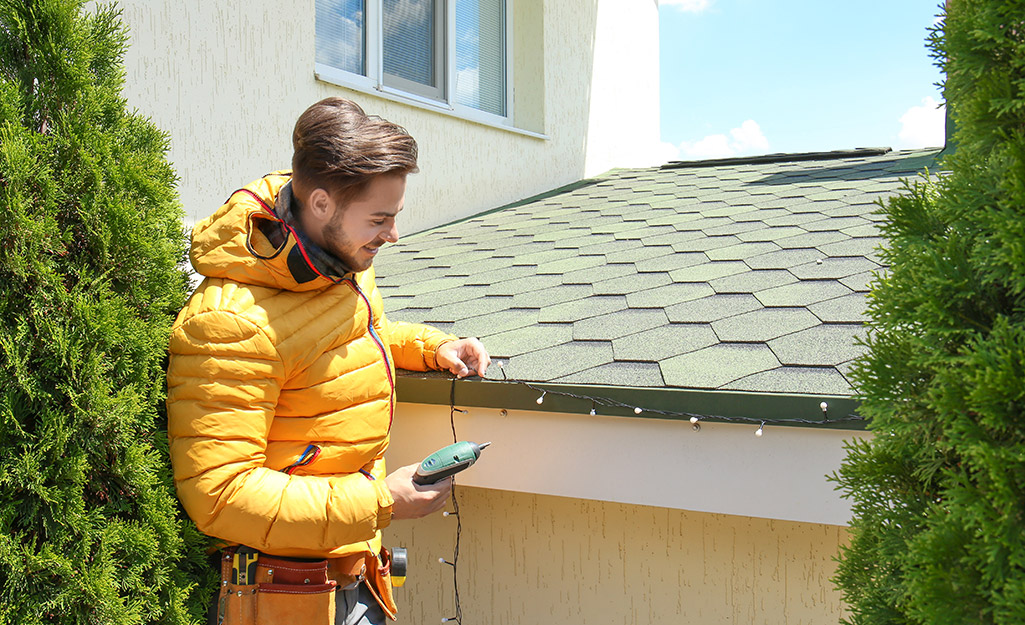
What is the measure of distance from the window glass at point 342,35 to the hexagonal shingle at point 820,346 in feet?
11.7

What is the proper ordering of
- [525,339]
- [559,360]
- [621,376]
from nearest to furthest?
[621,376], [559,360], [525,339]

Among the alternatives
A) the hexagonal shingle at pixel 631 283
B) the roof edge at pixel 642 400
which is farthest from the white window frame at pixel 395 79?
the roof edge at pixel 642 400

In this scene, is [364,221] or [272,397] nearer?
[272,397]

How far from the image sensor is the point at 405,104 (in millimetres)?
5211

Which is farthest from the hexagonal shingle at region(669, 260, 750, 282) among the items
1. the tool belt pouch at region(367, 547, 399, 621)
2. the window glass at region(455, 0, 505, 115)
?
the window glass at region(455, 0, 505, 115)

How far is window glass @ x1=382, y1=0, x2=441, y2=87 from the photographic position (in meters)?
5.34

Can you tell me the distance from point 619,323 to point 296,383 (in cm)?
144

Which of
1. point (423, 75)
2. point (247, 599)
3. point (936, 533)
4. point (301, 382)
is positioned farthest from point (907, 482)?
point (423, 75)

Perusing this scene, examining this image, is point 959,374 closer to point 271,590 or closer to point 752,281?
point 271,590

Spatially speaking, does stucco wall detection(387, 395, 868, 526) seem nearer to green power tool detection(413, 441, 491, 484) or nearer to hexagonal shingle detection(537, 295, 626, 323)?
green power tool detection(413, 441, 491, 484)

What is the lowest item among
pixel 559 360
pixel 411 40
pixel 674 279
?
pixel 559 360

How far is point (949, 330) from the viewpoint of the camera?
1.32 m

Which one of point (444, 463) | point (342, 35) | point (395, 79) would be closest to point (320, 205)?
point (444, 463)

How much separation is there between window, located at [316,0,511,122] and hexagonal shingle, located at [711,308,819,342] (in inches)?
121
